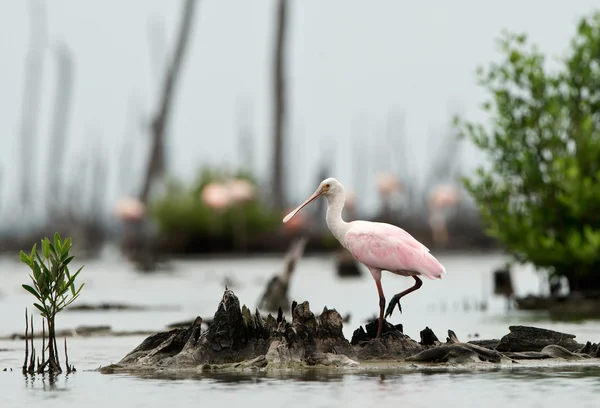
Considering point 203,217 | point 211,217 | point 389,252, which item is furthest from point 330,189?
point 203,217

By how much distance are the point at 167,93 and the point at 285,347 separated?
140 feet

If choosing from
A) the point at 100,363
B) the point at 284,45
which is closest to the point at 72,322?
the point at 100,363

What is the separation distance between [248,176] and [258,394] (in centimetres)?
4227

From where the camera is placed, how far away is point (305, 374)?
40.1ft

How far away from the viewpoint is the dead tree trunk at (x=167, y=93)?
5450 centimetres

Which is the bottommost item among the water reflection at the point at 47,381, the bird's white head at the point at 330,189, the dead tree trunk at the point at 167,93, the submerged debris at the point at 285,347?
the water reflection at the point at 47,381

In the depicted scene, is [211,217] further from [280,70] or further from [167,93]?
[167,93]

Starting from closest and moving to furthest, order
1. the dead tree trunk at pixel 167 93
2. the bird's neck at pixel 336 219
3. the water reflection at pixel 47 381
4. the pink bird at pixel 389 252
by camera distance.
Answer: the water reflection at pixel 47 381 → the pink bird at pixel 389 252 → the bird's neck at pixel 336 219 → the dead tree trunk at pixel 167 93

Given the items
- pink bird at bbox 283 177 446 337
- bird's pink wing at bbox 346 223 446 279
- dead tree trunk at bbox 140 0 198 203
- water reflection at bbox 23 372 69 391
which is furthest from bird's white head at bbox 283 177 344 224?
dead tree trunk at bbox 140 0 198 203

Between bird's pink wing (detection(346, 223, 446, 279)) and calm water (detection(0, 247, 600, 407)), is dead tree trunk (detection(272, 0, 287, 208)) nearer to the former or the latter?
calm water (detection(0, 247, 600, 407))

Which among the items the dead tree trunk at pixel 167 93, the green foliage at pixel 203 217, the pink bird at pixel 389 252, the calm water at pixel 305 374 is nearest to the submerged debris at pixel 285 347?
the calm water at pixel 305 374

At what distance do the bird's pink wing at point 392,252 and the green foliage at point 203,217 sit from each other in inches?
1298

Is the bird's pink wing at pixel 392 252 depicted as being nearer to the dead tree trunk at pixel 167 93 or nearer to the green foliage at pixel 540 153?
the green foliage at pixel 540 153

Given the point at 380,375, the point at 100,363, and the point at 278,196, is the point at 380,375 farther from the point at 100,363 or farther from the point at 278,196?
the point at 278,196
